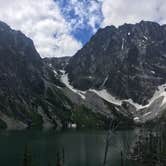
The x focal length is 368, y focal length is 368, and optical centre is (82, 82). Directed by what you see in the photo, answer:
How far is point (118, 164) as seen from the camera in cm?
13325

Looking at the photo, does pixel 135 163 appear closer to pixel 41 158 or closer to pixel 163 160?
pixel 163 160

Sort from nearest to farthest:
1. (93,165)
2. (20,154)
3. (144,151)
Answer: (93,165) < (20,154) < (144,151)

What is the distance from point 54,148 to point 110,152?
25102 millimetres

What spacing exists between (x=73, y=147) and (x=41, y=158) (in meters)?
44.2

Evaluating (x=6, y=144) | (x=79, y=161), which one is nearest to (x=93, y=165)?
(x=79, y=161)

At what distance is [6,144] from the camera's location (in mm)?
Result: 173250

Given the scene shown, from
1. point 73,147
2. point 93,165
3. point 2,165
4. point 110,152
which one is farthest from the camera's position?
point 73,147

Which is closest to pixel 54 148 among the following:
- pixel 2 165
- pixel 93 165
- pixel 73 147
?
pixel 73 147

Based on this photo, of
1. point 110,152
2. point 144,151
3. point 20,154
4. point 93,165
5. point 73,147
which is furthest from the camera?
point 73,147

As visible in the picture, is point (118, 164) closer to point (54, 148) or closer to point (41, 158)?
point (41, 158)

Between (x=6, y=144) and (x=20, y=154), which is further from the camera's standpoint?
(x=6, y=144)

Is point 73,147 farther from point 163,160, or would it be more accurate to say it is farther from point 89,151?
point 163,160

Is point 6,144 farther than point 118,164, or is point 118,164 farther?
point 6,144

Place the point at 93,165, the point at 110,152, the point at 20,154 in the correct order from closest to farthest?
Answer: the point at 93,165, the point at 20,154, the point at 110,152
